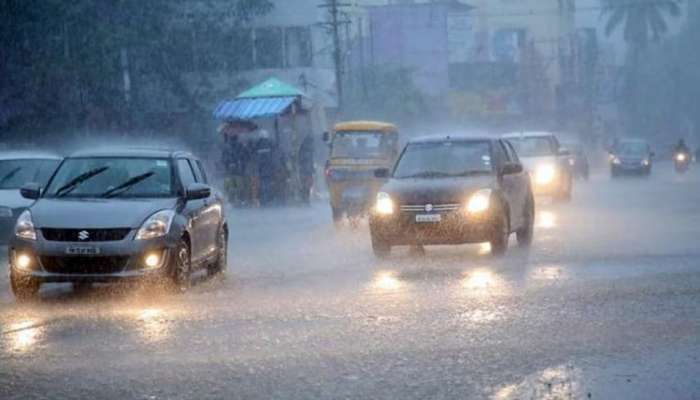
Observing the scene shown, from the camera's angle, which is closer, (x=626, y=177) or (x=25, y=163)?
(x=25, y=163)

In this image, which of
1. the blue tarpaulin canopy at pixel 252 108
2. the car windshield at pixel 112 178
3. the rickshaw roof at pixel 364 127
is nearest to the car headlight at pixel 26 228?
the car windshield at pixel 112 178

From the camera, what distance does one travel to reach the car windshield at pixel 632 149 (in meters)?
54.2

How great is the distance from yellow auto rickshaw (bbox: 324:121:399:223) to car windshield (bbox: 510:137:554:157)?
6.07 metres

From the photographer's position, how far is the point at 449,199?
17.5m

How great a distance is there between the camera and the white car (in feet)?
107

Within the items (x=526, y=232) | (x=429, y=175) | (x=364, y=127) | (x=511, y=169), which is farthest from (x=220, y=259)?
(x=364, y=127)

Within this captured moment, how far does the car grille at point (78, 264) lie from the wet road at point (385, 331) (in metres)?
0.33

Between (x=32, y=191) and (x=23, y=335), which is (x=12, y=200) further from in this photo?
(x=23, y=335)

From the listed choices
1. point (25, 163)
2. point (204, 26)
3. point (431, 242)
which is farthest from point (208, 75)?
point (431, 242)

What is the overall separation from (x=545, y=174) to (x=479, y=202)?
50.9 feet

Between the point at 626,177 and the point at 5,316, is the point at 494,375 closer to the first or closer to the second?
the point at 5,316

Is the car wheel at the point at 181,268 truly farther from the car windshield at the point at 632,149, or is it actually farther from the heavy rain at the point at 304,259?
the car windshield at the point at 632,149

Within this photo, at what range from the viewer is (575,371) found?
8.77 m

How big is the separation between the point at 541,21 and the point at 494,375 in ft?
283
